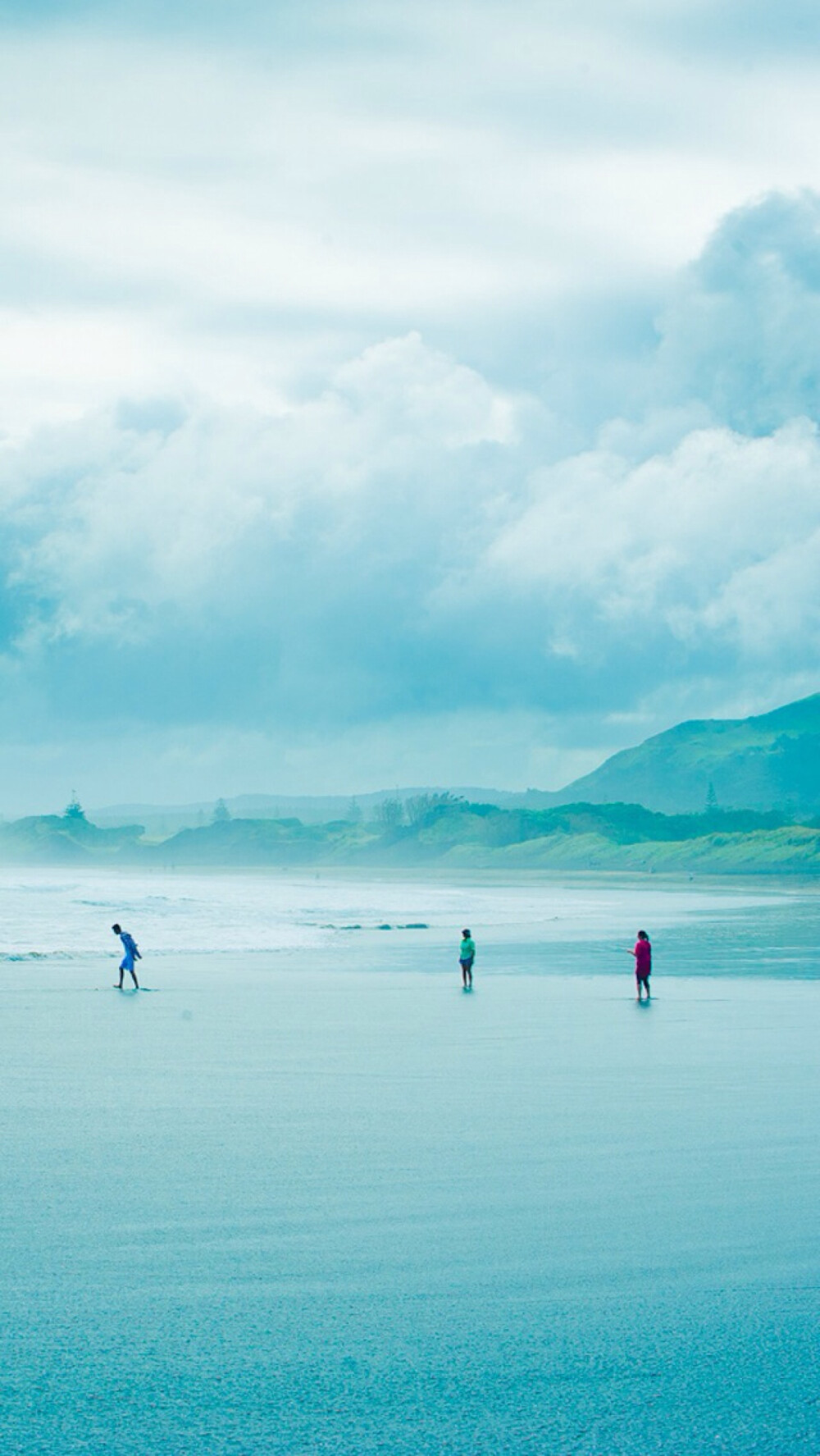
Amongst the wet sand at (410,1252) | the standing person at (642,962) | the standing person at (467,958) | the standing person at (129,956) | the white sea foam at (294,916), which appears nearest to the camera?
the wet sand at (410,1252)

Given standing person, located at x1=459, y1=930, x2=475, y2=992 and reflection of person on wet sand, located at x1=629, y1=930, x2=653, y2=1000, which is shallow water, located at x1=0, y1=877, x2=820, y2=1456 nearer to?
reflection of person on wet sand, located at x1=629, y1=930, x2=653, y2=1000

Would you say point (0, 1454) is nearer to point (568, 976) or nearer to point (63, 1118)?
point (63, 1118)

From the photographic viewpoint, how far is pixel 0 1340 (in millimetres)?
8047

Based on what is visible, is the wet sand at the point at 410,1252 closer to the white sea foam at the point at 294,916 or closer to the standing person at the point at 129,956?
the standing person at the point at 129,956

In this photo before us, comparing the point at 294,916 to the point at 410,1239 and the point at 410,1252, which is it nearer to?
the point at 410,1239

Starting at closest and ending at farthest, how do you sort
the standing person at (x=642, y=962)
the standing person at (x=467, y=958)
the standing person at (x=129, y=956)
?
the standing person at (x=642, y=962)
the standing person at (x=467, y=958)
the standing person at (x=129, y=956)

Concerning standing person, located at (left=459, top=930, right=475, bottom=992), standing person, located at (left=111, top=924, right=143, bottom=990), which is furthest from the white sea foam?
standing person, located at (left=459, top=930, right=475, bottom=992)

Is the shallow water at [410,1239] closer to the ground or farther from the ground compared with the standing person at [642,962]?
closer to the ground

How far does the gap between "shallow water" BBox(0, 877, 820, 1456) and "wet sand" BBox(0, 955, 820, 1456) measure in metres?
0.03

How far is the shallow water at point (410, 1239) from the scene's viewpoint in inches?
283

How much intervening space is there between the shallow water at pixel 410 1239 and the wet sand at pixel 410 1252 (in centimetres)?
3

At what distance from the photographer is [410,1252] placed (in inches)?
390

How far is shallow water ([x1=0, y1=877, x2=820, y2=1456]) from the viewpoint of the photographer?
7.19 metres

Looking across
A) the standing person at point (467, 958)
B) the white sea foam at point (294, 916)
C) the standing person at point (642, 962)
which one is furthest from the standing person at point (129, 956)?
the white sea foam at point (294, 916)
